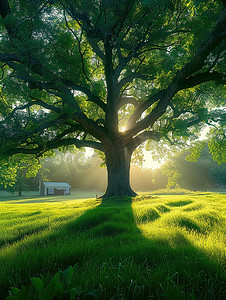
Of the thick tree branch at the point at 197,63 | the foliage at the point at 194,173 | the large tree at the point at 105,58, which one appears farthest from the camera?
the foliage at the point at 194,173

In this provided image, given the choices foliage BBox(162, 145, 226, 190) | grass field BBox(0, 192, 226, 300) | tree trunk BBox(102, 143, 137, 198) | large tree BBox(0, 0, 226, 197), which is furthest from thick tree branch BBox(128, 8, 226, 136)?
foliage BBox(162, 145, 226, 190)

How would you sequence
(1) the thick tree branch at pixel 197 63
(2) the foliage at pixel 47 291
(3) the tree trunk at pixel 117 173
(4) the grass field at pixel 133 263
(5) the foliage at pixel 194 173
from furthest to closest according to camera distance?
(5) the foliage at pixel 194 173 → (3) the tree trunk at pixel 117 173 → (1) the thick tree branch at pixel 197 63 → (4) the grass field at pixel 133 263 → (2) the foliage at pixel 47 291

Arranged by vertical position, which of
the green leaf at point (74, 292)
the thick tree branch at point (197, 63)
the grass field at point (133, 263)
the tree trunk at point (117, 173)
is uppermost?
the thick tree branch at point (197, 63)

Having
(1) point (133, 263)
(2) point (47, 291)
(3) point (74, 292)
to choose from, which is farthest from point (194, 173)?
(2) point (47, 291)

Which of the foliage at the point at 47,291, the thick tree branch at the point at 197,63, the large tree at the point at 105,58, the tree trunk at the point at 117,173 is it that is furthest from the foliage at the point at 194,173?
the foliage at the point at 47,291

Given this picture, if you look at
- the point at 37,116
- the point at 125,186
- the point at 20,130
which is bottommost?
the point at 125,186

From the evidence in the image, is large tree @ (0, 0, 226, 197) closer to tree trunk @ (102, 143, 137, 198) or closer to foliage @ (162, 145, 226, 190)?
tree trunk @ (102, 143, 137, 198)

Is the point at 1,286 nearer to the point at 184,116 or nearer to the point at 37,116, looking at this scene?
the point at 37,116

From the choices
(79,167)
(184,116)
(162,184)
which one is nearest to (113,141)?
(184,116)

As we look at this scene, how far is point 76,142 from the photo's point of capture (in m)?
12.6

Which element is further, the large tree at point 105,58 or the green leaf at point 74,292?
the large tree at point 105,58

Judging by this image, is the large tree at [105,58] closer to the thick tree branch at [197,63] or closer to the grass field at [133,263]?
the thick tree branch at [197,63]

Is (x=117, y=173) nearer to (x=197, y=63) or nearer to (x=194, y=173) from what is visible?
(x=197, y=63)

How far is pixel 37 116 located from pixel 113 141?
5169 millimetres
